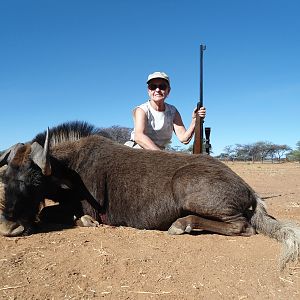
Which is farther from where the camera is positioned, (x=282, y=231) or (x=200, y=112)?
(x=200, y=112)

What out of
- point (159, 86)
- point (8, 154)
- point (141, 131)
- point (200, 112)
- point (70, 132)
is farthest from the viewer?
point (200, 112)

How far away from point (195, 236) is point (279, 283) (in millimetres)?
1317

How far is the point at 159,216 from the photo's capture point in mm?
4613

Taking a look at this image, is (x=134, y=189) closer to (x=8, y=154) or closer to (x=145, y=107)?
(x=8, y=154)

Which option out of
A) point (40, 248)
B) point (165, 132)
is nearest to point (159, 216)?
point (40, 248)

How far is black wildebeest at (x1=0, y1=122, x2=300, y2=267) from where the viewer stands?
14.2ft

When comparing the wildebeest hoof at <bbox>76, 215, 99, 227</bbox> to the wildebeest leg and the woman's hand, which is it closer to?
the wildebeest leg

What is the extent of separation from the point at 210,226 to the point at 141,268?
147 cm

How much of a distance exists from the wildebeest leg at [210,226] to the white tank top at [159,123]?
243cm

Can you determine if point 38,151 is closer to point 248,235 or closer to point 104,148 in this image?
point 104,148

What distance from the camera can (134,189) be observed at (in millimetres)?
4699

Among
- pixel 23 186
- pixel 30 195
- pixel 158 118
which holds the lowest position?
pixel 30 195

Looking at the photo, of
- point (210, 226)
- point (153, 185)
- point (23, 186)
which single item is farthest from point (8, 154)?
point (210, 226)

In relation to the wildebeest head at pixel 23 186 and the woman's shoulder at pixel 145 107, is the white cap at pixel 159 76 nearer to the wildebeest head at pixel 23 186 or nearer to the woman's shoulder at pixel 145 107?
the woman's shoulder at pixel 145 107
